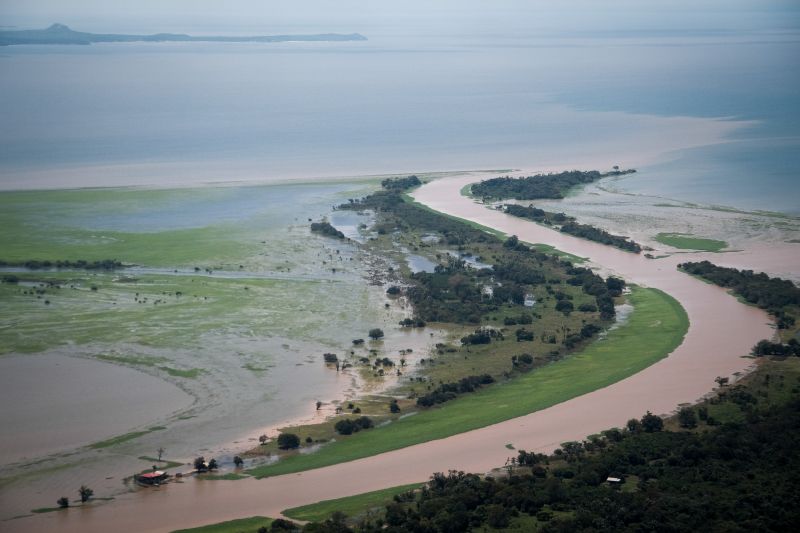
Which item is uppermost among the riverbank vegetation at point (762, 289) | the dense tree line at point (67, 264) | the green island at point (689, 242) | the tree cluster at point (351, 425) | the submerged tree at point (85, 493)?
the green island at point (689, 242)

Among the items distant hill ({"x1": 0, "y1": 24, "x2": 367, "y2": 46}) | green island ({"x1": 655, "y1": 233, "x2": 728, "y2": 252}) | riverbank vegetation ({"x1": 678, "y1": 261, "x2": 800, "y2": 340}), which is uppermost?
distant hill ({"x1": 0, "y1": 24, "x2": 367, "y2": 46})

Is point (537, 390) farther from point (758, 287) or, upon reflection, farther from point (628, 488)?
point (758, 287)

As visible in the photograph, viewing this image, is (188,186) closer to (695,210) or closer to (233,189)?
(233,189)

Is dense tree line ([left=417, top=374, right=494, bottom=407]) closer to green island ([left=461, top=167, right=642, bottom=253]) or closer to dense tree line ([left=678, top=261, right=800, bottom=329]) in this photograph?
dense tree line ([left=678, top=261, right=800, bottom=329])

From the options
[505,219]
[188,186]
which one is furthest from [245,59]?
[505,219]

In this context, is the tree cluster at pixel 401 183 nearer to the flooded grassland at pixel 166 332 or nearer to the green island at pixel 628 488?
the flooded grassland at pixel 166 332

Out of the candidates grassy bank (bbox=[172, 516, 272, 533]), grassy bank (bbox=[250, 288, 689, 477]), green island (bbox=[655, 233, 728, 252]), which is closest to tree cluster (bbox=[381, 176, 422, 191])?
green island (bbox=[655, 233, 728, 252])

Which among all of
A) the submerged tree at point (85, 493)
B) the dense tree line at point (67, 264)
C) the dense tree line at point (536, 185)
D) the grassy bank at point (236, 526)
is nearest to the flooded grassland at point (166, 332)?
the dense tree line at point (67, 264)
